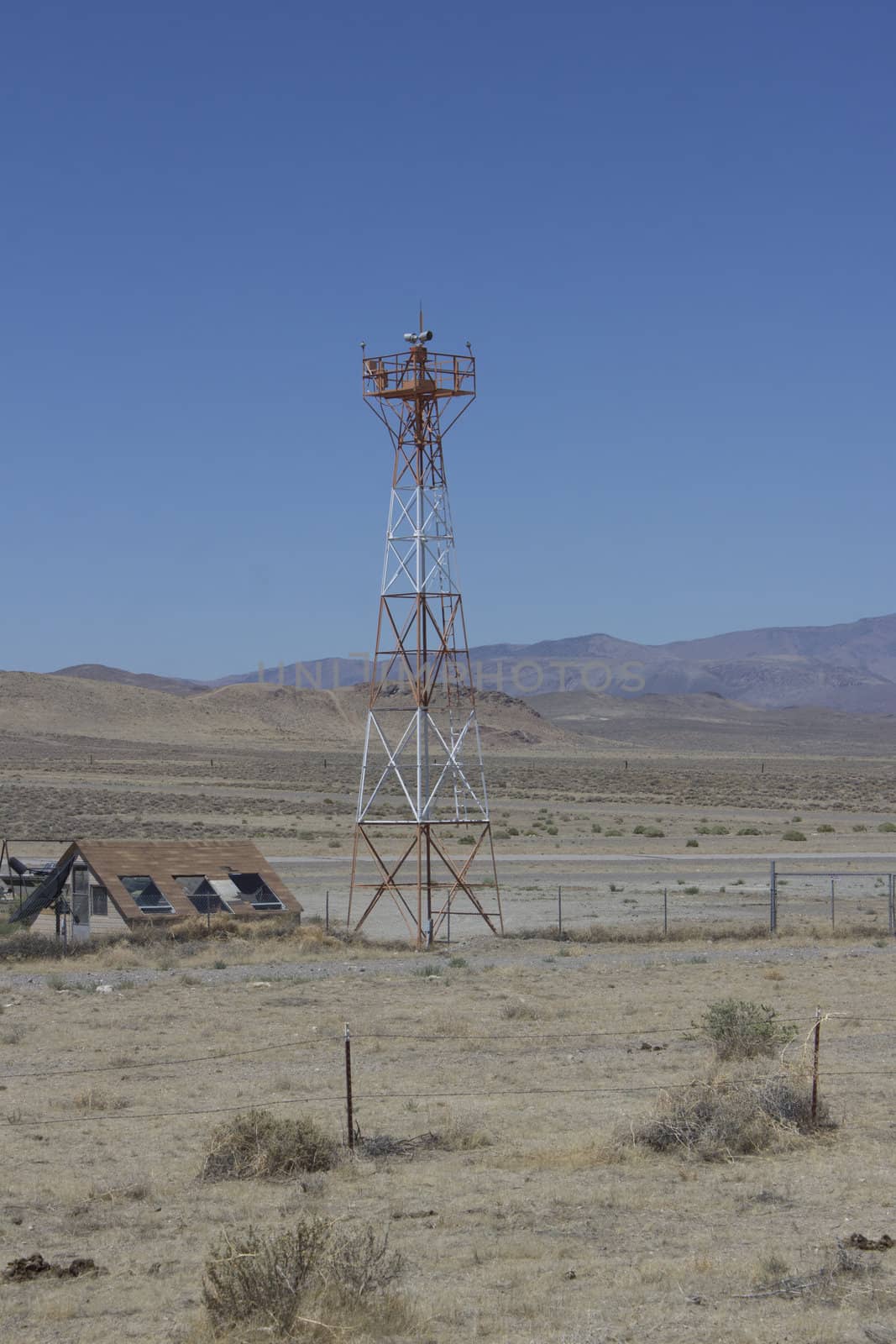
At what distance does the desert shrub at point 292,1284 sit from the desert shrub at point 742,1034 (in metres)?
8.32

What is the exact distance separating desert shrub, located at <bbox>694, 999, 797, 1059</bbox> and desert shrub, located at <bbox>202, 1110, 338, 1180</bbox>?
18.5ft

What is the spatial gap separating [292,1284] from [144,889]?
20.6 metres

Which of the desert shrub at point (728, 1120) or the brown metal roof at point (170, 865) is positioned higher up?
the brown metal roof at point (170, 865)

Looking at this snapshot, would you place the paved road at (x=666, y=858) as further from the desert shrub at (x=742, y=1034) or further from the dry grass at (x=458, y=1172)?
the desert shrub at (x=742, y=1034)

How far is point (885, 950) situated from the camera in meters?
28.1

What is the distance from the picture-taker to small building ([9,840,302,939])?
28.0 metres

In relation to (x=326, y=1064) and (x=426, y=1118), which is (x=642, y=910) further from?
(x=426, y=1118)

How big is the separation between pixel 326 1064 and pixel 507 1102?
2953 mm

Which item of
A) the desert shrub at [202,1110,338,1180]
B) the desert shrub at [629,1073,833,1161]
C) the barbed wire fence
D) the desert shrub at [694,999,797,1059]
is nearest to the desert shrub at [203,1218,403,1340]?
the desert shrub at [202,1110,338,1180]

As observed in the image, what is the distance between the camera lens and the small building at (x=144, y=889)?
2795 cm

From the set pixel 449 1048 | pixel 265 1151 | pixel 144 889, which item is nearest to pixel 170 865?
pixel 144 889

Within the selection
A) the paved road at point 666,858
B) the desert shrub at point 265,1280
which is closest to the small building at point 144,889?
the paved road at point 666,858

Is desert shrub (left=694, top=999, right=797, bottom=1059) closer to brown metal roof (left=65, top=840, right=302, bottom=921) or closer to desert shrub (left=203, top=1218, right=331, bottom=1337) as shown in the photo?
desert shrub (left=203, top=1218, right=331, bottom=1337)

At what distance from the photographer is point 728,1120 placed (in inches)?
523
